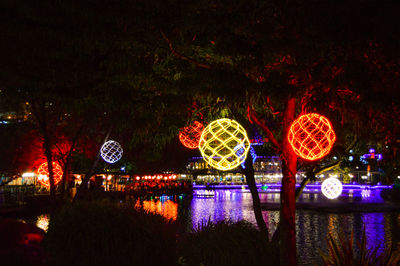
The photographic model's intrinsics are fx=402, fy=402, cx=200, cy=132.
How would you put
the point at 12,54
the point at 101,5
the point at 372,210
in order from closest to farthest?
the point at 101,5 → the point at 12,54 → the point at 372,210

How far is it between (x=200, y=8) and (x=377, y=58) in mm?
2945

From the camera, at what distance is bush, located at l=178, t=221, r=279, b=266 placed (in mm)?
7738

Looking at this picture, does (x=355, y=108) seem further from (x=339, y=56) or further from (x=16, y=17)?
(x=16, y=17)

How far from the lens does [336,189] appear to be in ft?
45.4

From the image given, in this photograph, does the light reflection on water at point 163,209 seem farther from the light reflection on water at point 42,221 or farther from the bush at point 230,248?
the light reflection on water at point 42,221

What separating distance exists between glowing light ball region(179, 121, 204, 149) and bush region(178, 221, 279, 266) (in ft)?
6.52

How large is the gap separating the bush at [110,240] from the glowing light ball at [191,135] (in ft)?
7.17

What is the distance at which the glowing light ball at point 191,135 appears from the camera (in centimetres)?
916

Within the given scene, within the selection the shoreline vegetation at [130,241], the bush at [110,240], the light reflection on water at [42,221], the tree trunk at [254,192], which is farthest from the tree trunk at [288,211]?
the light reflection on water at [42,221]

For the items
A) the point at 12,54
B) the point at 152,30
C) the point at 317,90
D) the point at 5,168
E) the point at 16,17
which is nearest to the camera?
the point at 317,90

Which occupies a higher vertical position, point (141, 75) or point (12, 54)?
point (12, 54)

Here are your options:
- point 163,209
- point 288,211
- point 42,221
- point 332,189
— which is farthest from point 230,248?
point 163,209

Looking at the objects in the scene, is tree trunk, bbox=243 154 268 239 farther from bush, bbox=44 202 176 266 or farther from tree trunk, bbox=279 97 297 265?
tree trunk, bbox=279 97 297 265

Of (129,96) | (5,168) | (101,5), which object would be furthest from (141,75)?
(5,168)
